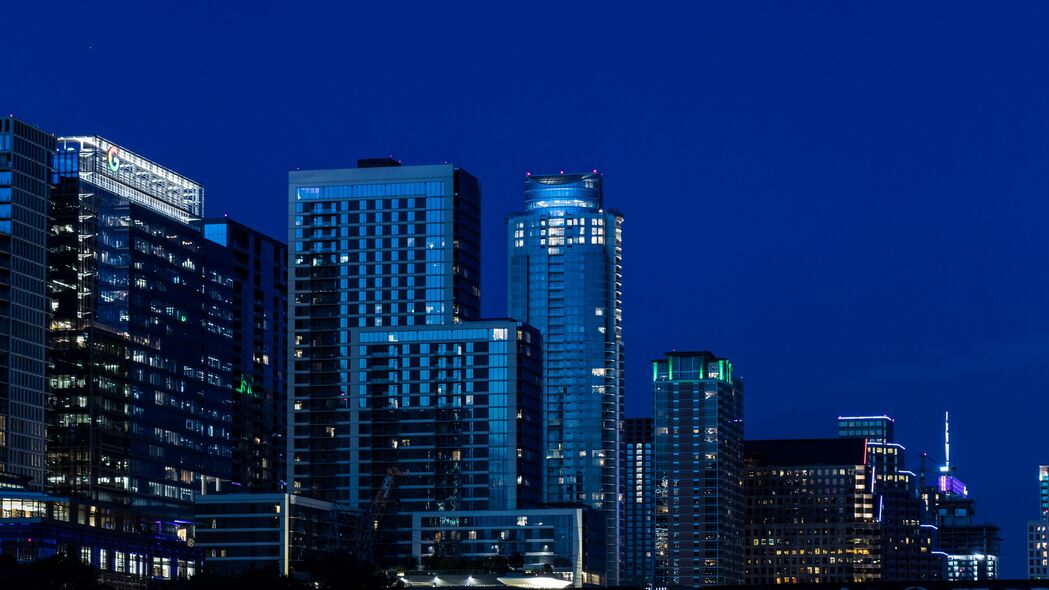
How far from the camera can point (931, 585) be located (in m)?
168

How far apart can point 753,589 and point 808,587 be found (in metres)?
7.77

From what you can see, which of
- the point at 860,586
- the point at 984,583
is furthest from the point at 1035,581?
the point at 860,586

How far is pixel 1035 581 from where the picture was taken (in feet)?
561

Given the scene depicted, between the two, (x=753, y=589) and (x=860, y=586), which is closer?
(x=860, y=586)

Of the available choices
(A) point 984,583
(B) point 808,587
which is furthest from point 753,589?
(A) point 984,583

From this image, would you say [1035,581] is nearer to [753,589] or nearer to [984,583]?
[984,583]

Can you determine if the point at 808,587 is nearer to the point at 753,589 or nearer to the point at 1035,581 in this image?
the point at 753,589

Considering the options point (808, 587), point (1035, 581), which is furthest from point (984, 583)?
point (808, 587)

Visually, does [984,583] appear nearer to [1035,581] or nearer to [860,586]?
[1035,581]

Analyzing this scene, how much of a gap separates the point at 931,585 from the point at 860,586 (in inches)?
325

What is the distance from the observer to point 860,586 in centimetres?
16262

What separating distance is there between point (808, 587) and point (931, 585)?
34.5 feet

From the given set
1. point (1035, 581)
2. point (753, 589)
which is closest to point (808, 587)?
point (753, 589)

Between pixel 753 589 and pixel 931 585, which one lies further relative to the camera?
pixel 753 589
